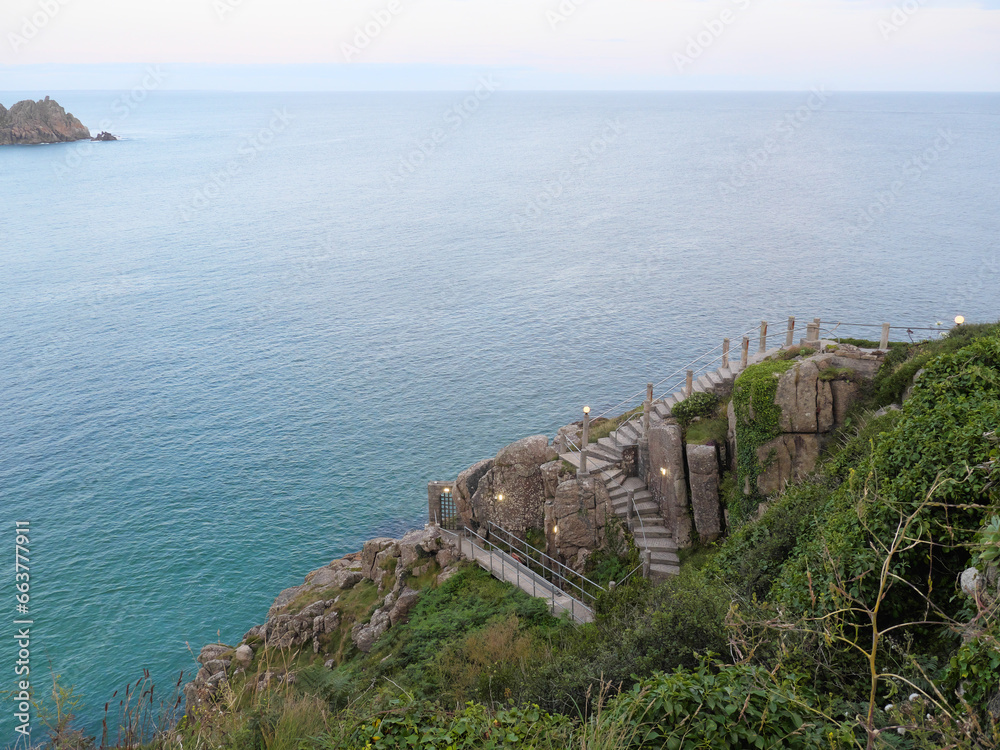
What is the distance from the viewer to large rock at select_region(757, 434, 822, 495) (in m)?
25.9

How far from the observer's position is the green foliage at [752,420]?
85.4ft

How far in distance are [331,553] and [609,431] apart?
1905 centimetres

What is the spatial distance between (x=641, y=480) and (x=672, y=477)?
94.0 inches

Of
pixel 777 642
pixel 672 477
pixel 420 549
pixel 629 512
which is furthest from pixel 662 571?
pixel 777 642

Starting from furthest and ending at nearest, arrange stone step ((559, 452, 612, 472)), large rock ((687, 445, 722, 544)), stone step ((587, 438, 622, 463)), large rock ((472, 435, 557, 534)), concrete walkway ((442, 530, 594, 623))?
large rock ((472, 435, 557, 534)) → stone step ((587, 438, 622, 463)) → stone step ((559, 452, 612, 472)) → large rock ((687, 445, 722, 544)) → concrete walkway ((442, 530, 594, 623))

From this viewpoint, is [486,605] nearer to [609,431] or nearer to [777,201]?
[609,431]

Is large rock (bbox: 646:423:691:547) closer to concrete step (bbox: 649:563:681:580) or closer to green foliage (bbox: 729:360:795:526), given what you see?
concrete step (bbox: 649:563:681:580)

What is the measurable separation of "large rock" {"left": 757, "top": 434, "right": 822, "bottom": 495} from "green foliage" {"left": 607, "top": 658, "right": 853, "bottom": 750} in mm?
16802

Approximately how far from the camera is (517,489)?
31.7m

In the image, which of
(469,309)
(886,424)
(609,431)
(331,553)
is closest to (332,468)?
(331,553)

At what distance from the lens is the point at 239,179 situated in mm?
150625

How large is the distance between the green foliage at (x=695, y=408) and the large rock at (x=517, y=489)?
19.3 feet

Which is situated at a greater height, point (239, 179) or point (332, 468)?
point (239, 179)

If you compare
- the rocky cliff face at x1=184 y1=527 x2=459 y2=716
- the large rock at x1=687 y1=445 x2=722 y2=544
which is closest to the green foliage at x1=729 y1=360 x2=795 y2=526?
the large rock at x1=687 y1=445 x2=722 y2=544
